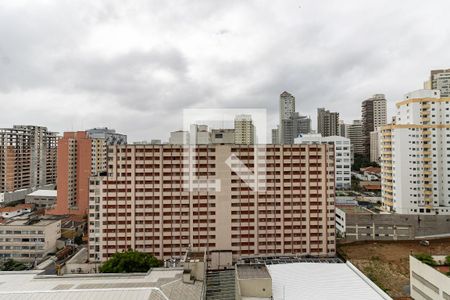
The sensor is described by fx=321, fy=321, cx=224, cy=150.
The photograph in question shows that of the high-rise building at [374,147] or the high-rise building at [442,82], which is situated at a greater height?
the high-rise building at [442,82]

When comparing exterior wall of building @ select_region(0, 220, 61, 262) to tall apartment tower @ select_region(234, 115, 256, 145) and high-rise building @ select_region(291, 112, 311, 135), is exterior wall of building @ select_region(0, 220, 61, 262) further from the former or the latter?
high-rise building @ select_region(291, 112, 311, 135)

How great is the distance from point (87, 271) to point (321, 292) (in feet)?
41.9

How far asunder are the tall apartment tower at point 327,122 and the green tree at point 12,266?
5457 cm

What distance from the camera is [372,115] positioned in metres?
66.9

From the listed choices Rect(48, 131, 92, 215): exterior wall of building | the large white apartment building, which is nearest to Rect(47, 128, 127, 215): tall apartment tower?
Rect(48, 131, 92, 215): exterior wall of building

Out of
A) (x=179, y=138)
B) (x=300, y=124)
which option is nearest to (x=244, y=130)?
(x=179, y=138)

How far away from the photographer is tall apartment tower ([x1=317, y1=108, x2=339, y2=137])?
206 ft

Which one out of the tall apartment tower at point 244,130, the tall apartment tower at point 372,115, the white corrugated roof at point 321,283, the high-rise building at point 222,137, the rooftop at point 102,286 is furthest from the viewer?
the tall apartment tower at point 372,115

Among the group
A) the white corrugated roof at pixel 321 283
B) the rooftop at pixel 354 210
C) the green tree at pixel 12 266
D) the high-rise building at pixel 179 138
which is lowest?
the green tree at pixel 12 266

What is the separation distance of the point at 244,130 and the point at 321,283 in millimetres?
9691

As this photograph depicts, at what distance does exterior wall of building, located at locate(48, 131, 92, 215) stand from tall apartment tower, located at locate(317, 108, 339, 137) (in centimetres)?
4530

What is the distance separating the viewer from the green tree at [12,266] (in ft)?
60.9

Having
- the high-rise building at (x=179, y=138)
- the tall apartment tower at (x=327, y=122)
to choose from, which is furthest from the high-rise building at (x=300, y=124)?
the high-rise building at (x=179, y=138)

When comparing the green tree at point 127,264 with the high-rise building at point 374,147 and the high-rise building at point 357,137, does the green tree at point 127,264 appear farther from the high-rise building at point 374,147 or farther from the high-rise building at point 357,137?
the high-rise building at point 357,137
